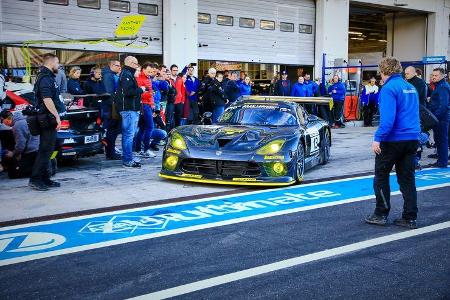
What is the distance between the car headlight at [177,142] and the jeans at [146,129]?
276 centimetres

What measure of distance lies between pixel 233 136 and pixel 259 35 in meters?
14.6

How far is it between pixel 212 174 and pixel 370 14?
2503 cm

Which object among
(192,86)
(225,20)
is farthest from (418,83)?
(225,20)

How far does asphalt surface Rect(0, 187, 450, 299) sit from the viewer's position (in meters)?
3.79

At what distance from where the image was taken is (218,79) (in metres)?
14.4

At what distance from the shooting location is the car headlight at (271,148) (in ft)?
24.5

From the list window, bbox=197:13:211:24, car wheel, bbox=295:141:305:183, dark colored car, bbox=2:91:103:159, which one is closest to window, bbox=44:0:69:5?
window, bbox=197:13:211:24

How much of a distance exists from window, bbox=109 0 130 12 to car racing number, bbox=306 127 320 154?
33.4 ft

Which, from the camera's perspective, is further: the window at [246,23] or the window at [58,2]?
the window at [246,23]

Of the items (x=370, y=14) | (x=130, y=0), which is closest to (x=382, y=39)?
(x=370, y=14)

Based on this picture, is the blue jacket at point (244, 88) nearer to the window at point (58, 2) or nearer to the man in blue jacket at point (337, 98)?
the man in blue jacket at point (337, 98)

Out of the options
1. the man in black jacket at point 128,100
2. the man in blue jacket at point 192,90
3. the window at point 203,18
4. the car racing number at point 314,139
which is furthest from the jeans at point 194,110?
the car racing number at point 314,139

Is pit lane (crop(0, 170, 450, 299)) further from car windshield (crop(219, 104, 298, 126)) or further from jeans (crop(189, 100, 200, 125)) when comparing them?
jeans (crop(189, 100, 200, 125))

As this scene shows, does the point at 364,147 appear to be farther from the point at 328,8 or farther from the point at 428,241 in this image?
the point at 328,8
